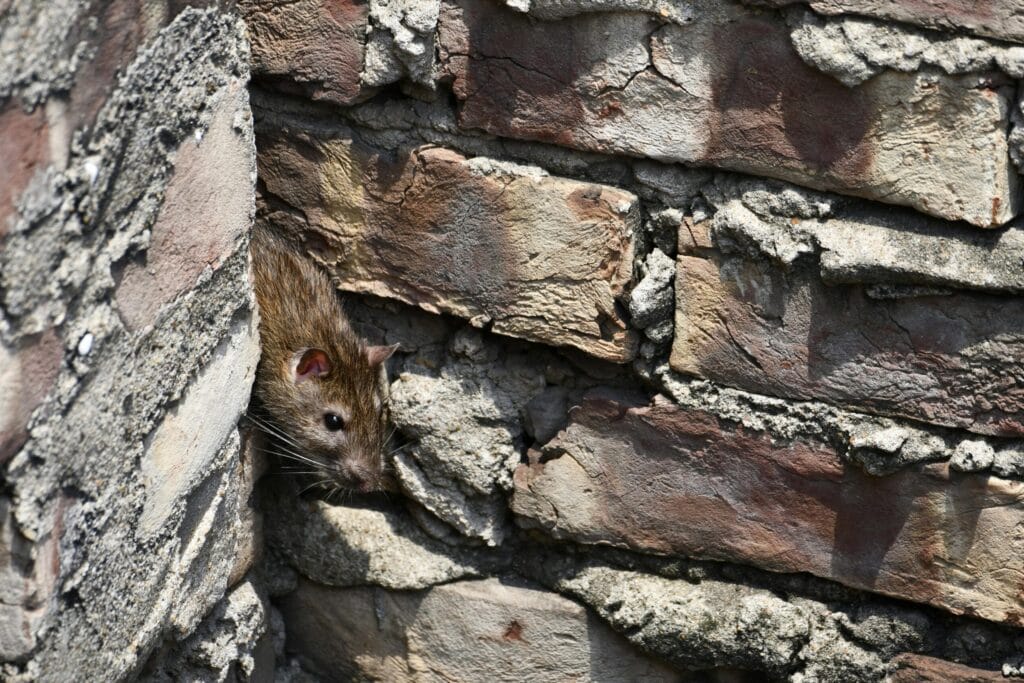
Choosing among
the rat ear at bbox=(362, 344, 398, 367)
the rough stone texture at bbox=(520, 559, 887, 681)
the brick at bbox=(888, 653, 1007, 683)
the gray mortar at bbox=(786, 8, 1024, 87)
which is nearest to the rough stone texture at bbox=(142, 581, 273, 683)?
the rat ear at bbox=(362, 344, 398, 367)

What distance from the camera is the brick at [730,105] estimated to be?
237cm

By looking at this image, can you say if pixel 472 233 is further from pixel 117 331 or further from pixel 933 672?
pixel 933 672

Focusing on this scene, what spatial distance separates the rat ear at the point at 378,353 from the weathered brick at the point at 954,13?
1333 mm

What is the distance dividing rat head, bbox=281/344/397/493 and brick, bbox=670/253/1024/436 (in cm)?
106

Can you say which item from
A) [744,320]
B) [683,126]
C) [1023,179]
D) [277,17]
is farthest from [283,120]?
[1023,179]

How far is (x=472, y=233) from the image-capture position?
111 inches

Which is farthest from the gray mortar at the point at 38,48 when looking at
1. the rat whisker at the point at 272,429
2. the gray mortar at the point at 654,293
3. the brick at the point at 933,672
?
the brick at the point at 933,672

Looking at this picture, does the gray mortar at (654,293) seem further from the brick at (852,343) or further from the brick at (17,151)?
the brick at (17,151)

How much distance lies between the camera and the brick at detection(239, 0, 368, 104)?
8.93 ft

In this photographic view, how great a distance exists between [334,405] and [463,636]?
0.85 meters

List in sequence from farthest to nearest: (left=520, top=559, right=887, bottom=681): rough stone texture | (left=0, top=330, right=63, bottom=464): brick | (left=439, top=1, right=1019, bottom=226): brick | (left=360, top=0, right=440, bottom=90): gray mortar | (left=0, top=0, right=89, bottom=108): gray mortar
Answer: (left=520, top=559, right=887, bottom=681): rough stone texture, (left=360, top=0, right=440, bottom=90): gray mortar, (left=439, top=1, right=1019, bottom=226): brick, (left=0, top=330, right=63, bottom=464): brick, (left=0, top=0, right=89, bottom=108): gray mortar

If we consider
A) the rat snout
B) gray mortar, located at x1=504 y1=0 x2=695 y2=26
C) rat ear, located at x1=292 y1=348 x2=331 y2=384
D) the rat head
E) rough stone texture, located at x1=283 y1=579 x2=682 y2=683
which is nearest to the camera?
gray mortar, located at x1=504 y1=0 x2=695 y2=26

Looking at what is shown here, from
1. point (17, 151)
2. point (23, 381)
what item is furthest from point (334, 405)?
point (17, 151)

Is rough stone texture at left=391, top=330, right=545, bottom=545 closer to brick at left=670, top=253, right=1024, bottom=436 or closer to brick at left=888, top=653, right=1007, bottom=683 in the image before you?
brick at left=670, top=253, right=1024, bottom=436
